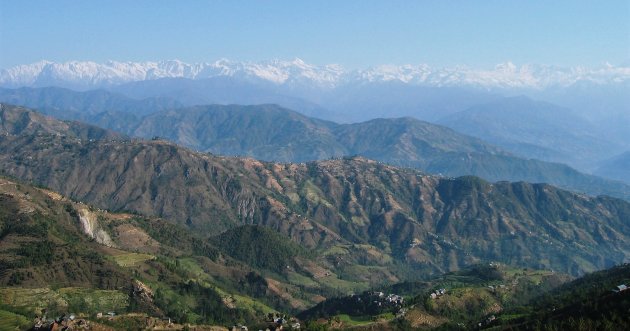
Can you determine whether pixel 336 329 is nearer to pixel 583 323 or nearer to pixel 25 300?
pixel 583 323

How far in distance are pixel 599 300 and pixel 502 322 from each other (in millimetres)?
28485

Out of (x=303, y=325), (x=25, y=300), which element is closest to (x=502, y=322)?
(x=303, y=325)

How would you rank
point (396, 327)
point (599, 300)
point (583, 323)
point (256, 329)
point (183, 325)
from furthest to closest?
point (396, 327)
point (256, 329)
point (183, 325)
point (599, 300)
point (583, 323)

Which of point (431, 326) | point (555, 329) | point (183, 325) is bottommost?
point (431, 326)

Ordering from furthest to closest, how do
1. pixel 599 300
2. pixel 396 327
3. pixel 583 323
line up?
1. pixel 396 327
2. pixel 599 300
3. pixel 583 323

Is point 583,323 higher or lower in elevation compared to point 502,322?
higher

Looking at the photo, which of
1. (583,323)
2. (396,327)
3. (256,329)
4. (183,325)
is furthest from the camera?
(396,327)

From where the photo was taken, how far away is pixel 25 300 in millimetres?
176875

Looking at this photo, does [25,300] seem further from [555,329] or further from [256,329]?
[555,329]

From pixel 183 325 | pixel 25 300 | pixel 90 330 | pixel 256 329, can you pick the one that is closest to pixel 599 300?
pixel 256 329

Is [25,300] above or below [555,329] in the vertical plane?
below

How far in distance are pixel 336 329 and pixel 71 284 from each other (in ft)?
279

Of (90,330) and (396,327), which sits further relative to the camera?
(396,327)

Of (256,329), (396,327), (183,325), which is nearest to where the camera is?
(183,325)
